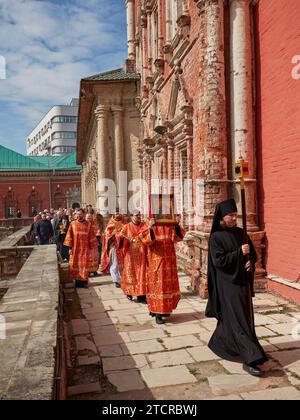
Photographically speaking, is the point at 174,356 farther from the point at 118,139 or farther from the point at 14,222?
the point at 14,222

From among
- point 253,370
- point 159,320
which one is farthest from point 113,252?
point 253,370

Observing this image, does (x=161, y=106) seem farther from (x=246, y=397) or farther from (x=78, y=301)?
(x=246, y=397)

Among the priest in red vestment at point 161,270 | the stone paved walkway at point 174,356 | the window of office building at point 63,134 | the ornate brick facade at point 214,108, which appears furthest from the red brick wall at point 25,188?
the priest in red vestment at point 161,270

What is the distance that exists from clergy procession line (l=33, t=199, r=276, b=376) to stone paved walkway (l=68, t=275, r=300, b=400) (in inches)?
10.1

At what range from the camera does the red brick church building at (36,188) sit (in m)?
44.4

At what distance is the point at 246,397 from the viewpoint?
3.74 meters

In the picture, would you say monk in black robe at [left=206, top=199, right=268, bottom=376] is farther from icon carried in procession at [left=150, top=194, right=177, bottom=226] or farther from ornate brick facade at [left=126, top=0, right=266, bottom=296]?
ornate brick facade at [left=126, top=0, right=266, bottom=296]

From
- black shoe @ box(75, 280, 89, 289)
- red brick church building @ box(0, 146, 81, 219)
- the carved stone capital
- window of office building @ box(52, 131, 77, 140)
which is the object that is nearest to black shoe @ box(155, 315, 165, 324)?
black shoe @ box(75, 280, 89, 289)

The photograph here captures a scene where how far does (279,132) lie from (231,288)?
358 centimetres

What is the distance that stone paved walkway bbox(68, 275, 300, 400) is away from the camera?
155 inches

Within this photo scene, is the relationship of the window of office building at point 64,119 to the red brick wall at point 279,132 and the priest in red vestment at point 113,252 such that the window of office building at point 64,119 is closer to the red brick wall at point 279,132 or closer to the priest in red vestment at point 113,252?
the priest in red vestment at point 113,252

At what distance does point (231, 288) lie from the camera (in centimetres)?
454
